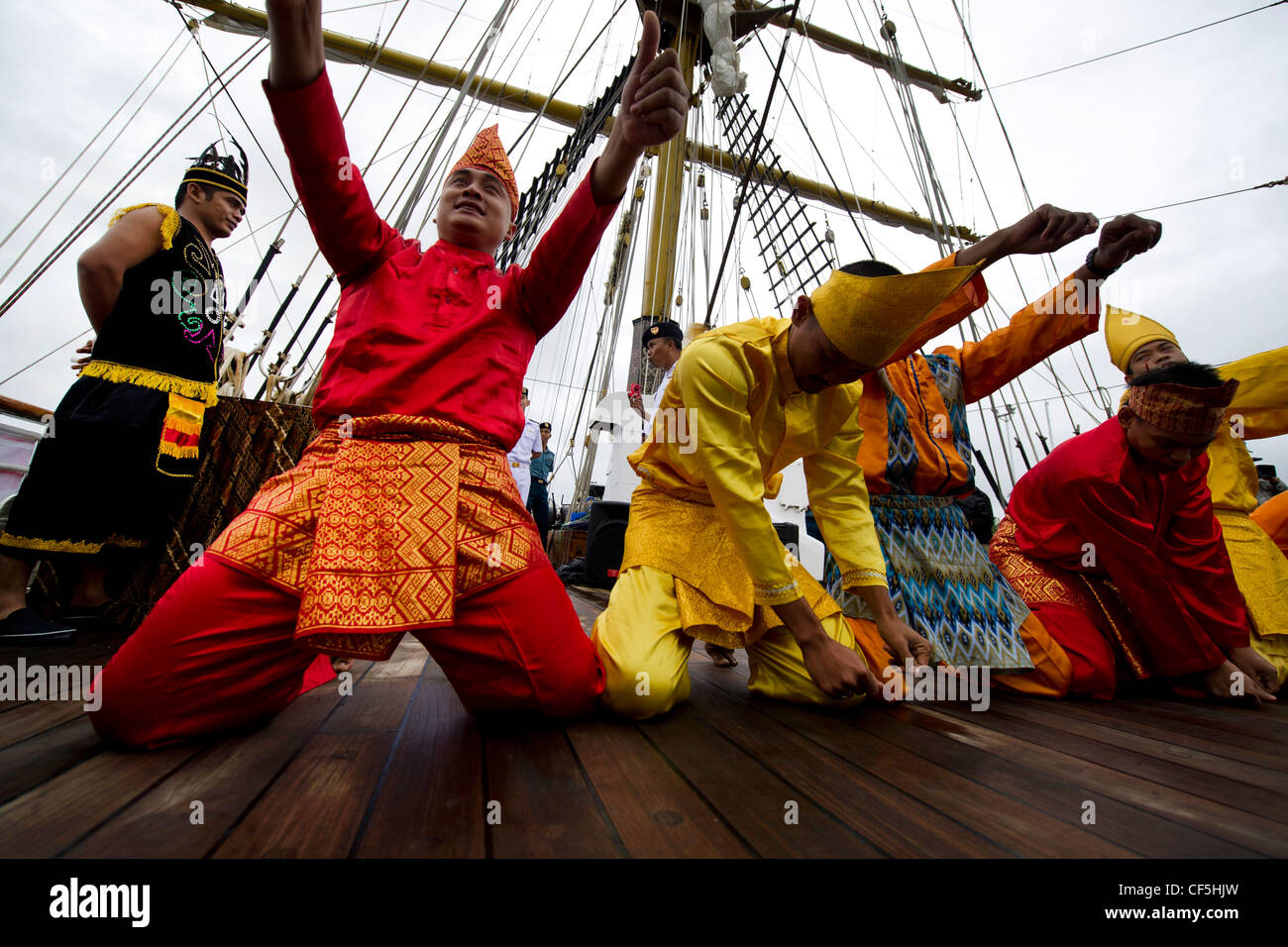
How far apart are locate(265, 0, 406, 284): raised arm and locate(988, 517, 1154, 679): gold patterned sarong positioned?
224 centimetres

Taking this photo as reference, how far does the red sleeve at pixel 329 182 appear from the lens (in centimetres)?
101

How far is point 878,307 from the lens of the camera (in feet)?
4.19

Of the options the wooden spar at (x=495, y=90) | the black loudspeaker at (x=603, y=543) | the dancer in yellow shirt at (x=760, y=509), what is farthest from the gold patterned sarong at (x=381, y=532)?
the wooden spar at (x=495, y=90)

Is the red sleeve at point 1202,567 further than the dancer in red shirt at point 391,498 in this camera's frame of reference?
Yes

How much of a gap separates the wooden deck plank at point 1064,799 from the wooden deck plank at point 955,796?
0.08 ft

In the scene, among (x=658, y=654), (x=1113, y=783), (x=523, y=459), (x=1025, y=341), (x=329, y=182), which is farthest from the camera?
(x=523, y=459)

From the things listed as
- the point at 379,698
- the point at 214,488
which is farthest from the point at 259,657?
the point at 214,488

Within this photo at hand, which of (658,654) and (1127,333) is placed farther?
(1127,333)

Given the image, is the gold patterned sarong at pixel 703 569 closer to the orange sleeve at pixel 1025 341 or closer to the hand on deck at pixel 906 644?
the hand on deck at pixel 906 644

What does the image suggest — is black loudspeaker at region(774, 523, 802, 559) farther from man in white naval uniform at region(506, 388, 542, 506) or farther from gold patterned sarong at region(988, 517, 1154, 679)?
gold patterned sarong at region(988, 517, 1154, 679)

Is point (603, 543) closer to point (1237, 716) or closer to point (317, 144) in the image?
point (1237, 716)

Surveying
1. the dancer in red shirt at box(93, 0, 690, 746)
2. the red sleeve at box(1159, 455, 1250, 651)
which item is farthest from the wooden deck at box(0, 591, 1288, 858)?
the red sleeve at box(1159, 455, 1250, 651)

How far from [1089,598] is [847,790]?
156 cm
